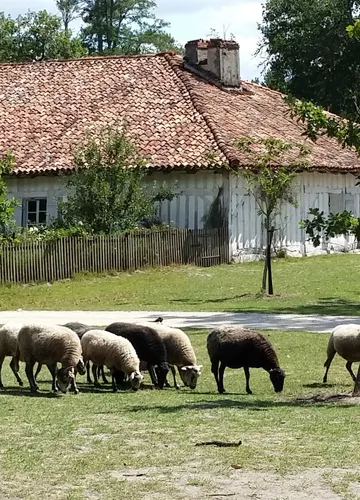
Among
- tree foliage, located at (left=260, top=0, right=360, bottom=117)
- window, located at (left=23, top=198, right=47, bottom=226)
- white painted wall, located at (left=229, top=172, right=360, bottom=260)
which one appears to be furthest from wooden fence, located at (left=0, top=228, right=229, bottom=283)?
tree foliage, located at (left=260, top=0, right=360, bottom=117)

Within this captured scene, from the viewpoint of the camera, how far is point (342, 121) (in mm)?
16938

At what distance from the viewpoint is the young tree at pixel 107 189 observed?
34.3 meters

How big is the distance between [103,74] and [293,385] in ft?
95.5

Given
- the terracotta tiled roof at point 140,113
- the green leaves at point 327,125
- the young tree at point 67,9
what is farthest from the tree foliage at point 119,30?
the green leaves at point 327,125

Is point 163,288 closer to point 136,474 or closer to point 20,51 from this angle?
point 136,474

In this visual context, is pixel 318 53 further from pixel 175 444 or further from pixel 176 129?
pixel 175 444

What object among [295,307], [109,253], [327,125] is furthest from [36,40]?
[327,125]

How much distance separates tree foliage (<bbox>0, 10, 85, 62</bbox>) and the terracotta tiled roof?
43.9 feet

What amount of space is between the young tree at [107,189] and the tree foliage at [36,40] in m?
25.0

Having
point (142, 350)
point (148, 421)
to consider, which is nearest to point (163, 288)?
point (142, 350)

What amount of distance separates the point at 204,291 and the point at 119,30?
161 feet

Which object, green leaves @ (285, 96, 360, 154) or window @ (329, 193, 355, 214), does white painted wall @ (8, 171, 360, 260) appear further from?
green leaves @ (285, 96, 360, 154)

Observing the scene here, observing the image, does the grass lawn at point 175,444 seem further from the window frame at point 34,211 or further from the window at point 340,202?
the window at point 340,202

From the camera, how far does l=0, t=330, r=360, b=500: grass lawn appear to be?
30.3 ft
